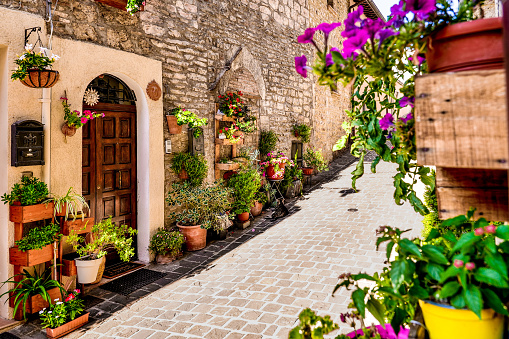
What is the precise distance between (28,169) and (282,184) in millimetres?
6331

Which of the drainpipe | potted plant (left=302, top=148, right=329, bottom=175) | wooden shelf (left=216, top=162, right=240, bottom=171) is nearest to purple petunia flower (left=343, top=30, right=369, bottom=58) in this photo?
the drainpipe

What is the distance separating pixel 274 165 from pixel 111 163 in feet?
13.0

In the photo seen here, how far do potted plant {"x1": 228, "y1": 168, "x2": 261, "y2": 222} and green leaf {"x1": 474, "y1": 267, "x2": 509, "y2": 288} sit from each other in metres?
6.19

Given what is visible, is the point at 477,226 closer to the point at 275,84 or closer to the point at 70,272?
the point at 70,272

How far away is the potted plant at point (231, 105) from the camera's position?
724 cm

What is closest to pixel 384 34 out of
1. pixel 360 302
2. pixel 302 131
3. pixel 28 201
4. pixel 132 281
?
pixel 360 302

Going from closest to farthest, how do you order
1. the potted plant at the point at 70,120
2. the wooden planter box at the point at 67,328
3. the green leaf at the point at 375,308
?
the green leaf at the point at 375,308 < the wooden planter box at the point at 67,328 < the potted plant at the point at 70,120

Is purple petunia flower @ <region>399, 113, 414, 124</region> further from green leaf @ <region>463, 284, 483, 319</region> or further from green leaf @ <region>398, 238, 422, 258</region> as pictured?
green leaf @ <region>463, 284, 483, 319</region>

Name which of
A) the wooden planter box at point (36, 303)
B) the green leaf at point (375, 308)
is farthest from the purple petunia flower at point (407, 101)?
the wooden planter box at point (36, 303)

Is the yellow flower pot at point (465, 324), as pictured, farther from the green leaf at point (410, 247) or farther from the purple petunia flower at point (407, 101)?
the purple petunia flower at point (407, 101)

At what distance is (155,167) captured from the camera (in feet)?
18.5

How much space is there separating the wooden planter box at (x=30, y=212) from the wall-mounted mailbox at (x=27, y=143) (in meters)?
0.48

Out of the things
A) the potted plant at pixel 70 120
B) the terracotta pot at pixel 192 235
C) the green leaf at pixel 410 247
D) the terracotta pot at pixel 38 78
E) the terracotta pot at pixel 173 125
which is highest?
the terracotta pot at pixel 38 78

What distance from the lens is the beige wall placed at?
3.82 metres
